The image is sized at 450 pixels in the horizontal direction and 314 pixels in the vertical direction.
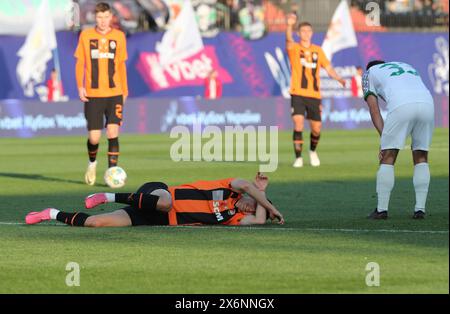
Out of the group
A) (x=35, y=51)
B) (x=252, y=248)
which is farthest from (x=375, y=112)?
(x=35, y=51)

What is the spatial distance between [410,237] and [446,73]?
3533 cm

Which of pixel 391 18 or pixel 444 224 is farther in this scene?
pixel 391 18

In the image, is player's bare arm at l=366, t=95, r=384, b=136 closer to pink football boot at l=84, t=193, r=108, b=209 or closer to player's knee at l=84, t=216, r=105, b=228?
pink football boot at l=84, t=193, r=108, b=209

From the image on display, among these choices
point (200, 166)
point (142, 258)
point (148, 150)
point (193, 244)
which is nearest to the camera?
point (142, 258)

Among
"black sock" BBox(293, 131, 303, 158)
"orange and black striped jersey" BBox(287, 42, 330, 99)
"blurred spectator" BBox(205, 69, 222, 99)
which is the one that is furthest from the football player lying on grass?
"blurred spectator" BBox(205, 69, 222, 99)

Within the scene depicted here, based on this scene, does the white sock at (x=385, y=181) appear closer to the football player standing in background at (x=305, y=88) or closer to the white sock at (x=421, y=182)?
the white sock at (x=421, y=182)

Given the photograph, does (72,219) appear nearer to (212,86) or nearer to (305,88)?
(305,88)

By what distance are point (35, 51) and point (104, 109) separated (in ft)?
66.8

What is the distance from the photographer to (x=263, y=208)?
11781 millimetres

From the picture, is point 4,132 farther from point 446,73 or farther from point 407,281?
point 407,281

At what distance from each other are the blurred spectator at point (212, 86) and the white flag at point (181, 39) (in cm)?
129

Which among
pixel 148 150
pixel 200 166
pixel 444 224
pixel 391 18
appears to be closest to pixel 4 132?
pixel 148 150

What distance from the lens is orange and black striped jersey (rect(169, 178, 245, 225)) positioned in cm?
1160

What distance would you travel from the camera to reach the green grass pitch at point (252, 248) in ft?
28.1
